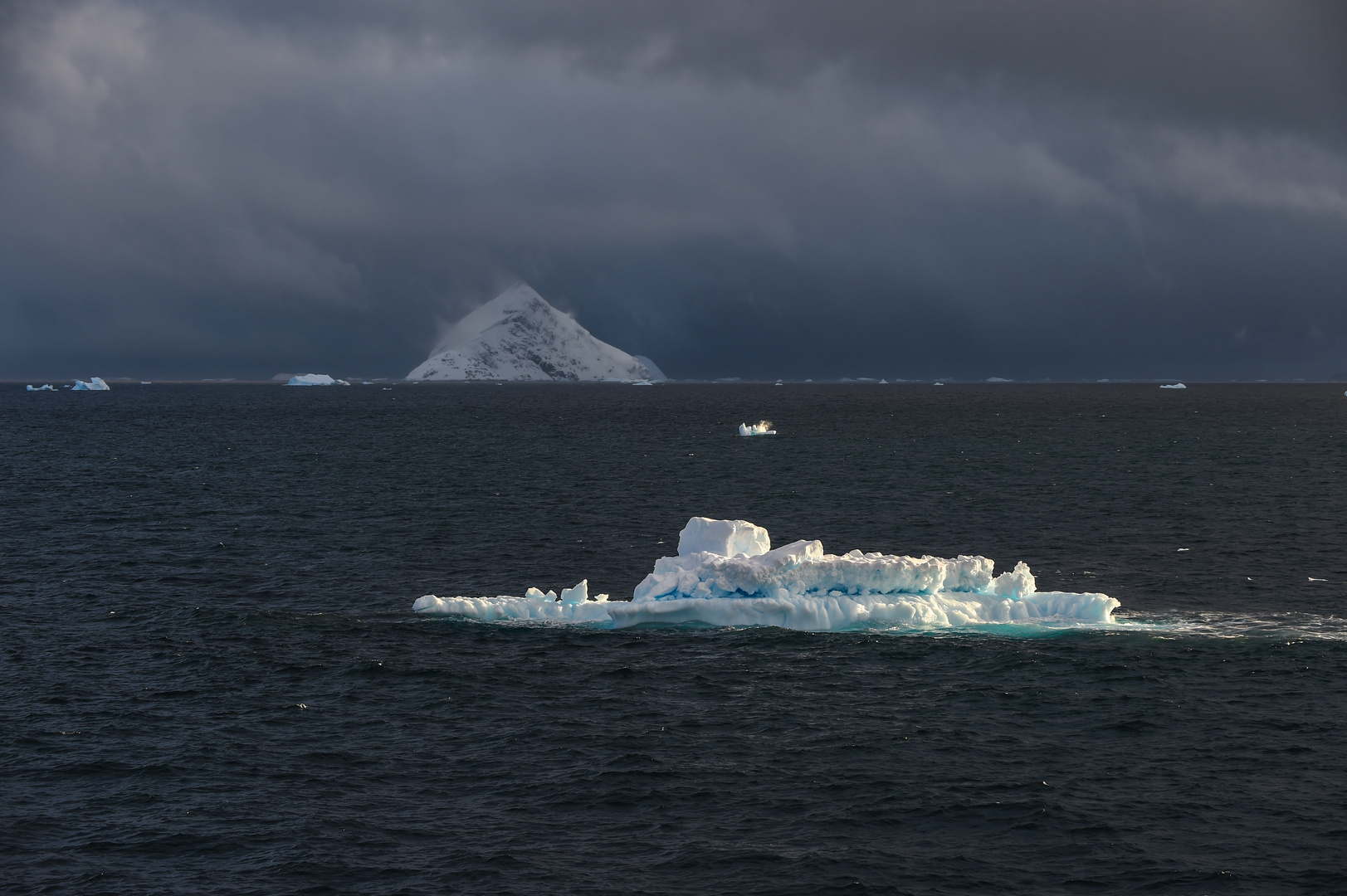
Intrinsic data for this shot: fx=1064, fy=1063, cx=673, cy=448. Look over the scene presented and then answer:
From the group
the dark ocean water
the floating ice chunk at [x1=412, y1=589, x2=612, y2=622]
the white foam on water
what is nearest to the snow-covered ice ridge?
the floating ice chunk at [x1=412, y1=589, x2=612, y2=622]

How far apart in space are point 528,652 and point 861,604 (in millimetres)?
Answer: 11010

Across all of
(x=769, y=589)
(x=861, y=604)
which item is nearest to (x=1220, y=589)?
(x=861, y=604)

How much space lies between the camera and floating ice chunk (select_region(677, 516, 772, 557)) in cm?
3775

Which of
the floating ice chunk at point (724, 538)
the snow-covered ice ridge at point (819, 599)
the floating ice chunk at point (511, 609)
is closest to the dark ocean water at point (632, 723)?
the floating ice chunk at point (511, 609)

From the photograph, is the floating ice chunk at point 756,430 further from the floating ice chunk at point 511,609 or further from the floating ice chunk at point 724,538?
the floating ice chunk at point 511,609

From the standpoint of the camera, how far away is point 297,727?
84.2 feet

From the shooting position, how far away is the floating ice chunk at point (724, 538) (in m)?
37.8

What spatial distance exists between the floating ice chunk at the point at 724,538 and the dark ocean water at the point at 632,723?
13.5 feet

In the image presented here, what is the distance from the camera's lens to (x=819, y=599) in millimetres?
35000

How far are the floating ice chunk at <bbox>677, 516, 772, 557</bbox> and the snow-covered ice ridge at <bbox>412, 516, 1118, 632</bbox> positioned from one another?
50.1 inches

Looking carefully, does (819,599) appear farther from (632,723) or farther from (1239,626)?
(1239,626)

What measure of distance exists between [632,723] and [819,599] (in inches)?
427

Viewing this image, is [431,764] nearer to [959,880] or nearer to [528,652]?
[528,652]

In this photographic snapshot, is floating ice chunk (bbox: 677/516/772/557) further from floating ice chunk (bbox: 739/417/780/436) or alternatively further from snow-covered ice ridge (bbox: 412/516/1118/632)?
floating ice chunk (bbox: 739/417/780/436)
